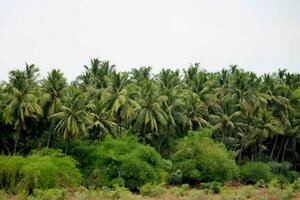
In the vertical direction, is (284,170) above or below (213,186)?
above

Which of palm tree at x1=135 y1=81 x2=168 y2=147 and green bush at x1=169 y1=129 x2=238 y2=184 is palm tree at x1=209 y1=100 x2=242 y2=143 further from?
palm tree at x1=135 y1=81 x2=168 y2=147

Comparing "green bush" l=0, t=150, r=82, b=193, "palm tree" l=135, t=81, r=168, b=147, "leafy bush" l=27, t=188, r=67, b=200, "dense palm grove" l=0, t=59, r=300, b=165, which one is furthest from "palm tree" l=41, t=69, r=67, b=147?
"leafy bush" l=27, t=188, r=67, b=200

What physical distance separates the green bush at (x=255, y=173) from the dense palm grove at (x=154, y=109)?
13.3ft

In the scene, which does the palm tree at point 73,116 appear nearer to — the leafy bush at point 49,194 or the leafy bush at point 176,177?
the leafy bush at point 49,194

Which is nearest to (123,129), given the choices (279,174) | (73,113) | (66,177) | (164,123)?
(164,123)

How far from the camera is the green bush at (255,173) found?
5516 centimetres

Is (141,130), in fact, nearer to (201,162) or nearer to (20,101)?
(201,162)

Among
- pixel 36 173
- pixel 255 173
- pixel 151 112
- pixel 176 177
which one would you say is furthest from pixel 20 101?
pixel 255 173

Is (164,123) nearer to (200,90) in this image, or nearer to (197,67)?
(200,90)

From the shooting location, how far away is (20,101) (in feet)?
151

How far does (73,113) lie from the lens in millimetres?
46438

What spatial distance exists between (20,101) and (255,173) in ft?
91.9

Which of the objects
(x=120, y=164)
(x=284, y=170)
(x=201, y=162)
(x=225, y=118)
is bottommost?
(x=284, y=170)

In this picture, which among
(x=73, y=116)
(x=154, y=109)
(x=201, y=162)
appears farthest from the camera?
(x=154, y=109)
